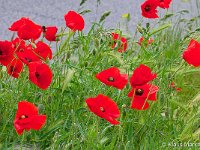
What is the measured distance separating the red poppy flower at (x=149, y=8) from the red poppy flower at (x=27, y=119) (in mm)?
1406

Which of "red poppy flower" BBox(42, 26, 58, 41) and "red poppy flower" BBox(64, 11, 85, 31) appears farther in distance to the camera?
"red poppy flower" BBox(42, 26, 58, 41)

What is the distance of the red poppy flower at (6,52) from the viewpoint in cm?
287

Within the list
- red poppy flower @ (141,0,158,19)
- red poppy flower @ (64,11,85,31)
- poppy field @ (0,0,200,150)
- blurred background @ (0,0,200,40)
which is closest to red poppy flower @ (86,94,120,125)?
poppy field @ (0,0,200,150)

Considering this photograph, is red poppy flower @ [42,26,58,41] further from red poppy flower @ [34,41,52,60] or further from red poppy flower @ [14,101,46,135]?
red poppy flower @ [14,101,46,135]

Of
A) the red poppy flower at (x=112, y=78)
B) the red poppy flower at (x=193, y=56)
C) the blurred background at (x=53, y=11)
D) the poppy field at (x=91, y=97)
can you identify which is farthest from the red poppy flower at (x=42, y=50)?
the blurred background at (x=53, y=11)

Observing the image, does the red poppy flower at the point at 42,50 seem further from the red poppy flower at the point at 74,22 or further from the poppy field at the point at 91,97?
the red poppy flower at the point at 74,22

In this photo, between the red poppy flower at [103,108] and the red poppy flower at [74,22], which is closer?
the red poppy flower at [103,108]

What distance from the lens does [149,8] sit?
368cm

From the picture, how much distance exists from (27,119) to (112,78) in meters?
0.48

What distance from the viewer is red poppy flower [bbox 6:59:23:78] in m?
2.92

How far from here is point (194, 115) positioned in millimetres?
3059

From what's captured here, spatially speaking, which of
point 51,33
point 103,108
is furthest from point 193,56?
point 51,33

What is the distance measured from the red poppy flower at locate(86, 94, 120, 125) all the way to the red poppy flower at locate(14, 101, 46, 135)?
0.18 m

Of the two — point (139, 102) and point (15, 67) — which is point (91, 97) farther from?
point (15, 67)
